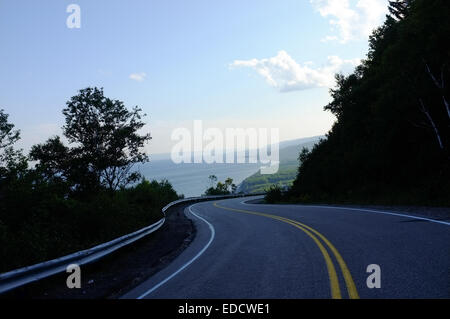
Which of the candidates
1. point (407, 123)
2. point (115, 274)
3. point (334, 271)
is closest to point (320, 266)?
point (334, 271)

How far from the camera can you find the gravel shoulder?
6.48 m

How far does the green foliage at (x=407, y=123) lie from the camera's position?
16.5m

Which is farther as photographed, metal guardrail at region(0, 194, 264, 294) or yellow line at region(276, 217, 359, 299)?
metal guardrail at region(0, 194, 264, 294)

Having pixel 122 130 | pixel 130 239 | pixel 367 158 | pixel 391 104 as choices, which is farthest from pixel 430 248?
pixel 122 130

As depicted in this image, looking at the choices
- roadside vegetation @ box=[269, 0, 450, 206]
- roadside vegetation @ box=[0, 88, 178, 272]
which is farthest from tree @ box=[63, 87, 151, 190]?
roadside vegetation @ box=[269, 0, 450, 206]

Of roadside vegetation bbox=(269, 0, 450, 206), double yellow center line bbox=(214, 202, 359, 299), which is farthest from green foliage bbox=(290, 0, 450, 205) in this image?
double yellow center line bbox=(214, 202, 359, 299)

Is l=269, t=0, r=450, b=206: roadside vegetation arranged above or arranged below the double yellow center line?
above

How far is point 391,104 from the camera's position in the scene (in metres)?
20.4

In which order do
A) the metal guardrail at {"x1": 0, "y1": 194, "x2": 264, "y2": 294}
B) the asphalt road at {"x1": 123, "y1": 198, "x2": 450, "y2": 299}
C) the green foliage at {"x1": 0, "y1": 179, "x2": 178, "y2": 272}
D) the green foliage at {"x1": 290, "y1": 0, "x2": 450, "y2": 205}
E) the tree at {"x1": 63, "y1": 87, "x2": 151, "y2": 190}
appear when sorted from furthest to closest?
the tree at {"x1": 63, "y1": 87, "x2": 151, "y2": 190} → the green foliage at {"x1": 290, "y1": 0, "x2": 450, "y2": 205} → the green foliage at {"x1": 0, "y1": 179, "x2": 178, "y2": 272} → the metal guardrail at {"x1": 0, "y1": 194, "x2": 264, "y2": 294} → the asphalt road at {"x1": 123, "y1": 198, "x2": 450, "y2": 299}

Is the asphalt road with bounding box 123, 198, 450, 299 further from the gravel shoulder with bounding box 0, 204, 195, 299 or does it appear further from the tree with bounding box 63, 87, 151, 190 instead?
the tree with bounding box 63, 87, 151, 190

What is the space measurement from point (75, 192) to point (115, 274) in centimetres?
2654

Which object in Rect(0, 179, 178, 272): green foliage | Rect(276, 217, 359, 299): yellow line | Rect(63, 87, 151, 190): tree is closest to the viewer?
Rect(276, 217, 359, 299): yellow line

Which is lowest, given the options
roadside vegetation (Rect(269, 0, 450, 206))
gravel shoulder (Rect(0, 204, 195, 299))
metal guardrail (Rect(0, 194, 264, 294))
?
gravel shoulder (Rect(0, 204, 195, 299))

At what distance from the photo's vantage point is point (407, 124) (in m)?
21.2
